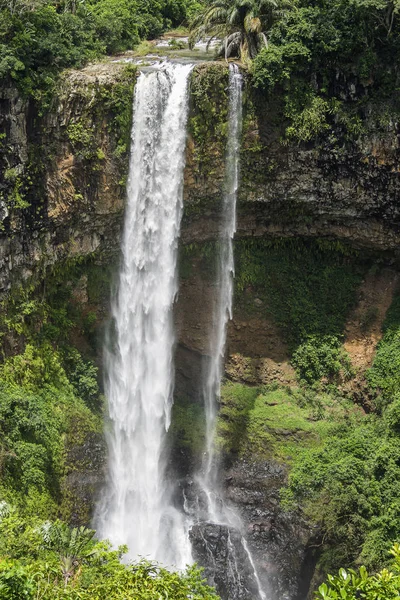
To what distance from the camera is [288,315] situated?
22141mm

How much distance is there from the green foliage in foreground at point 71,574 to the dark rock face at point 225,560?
5.62 meters

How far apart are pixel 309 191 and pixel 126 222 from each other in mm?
6030

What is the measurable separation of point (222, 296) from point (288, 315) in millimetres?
2480

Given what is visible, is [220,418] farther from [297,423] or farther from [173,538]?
[173,538]

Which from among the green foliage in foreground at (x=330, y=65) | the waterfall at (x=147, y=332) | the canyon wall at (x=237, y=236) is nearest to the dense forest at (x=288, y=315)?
the green foliage in foreground at (x=330, y=65)

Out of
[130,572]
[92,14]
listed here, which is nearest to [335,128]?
[92,14]

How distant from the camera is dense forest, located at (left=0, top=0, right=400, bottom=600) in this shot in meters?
15.7

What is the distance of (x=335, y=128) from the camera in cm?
1891

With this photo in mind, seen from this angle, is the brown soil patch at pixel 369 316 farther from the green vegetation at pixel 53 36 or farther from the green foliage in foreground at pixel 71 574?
the green foliage in foreground at pixel 71 574

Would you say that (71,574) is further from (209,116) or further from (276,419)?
(209,116)

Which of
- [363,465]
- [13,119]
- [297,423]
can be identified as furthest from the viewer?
[297,423]

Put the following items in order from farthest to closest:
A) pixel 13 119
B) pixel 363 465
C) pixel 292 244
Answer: pixel 292 244 → pixel 13 119 → pixel 363 465

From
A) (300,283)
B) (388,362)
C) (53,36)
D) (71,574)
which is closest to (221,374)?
(300,283)

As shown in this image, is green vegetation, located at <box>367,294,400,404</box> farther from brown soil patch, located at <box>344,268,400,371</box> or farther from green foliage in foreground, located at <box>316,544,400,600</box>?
green foliage in foreground, located at <box>316,544,400,600</box>
